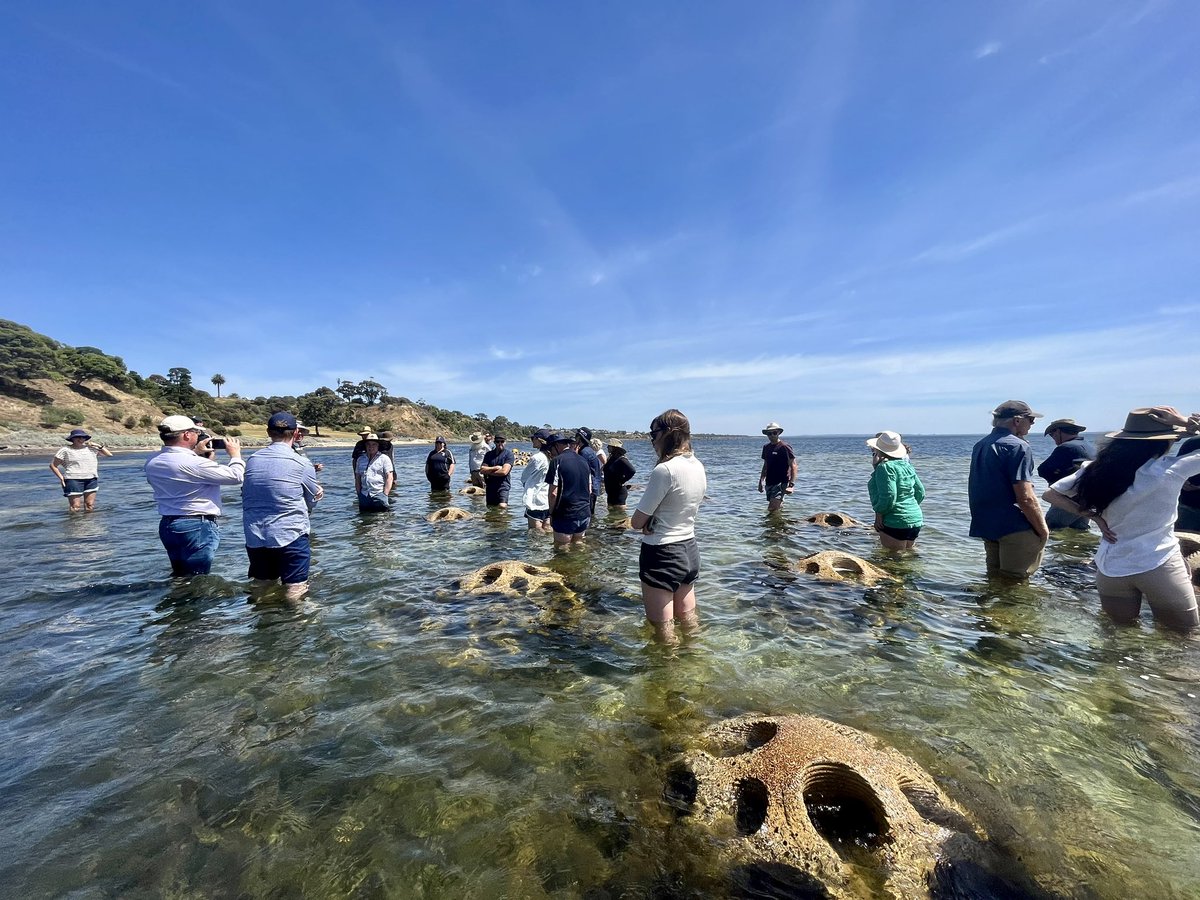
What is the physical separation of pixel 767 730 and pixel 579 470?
5776 millimetres

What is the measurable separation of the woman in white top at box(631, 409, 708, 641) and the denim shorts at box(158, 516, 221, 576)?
19.7 ft

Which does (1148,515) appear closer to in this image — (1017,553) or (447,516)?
(1017,553)

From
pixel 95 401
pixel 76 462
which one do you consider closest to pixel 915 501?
pixel 76 462

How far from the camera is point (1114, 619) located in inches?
210

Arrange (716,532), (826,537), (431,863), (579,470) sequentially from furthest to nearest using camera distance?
(716,532) < (826,537) < (579,470) < (431,863)

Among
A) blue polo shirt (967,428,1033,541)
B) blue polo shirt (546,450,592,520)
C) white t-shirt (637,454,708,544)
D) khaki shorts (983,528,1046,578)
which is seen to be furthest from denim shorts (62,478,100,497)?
khaki shorts (983,528,1046,578)

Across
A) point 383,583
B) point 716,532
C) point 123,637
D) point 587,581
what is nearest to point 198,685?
point 123,637

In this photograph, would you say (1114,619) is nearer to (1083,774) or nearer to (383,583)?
(1083,774)

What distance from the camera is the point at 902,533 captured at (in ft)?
28.1

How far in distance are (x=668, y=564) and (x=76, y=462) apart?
19.0m

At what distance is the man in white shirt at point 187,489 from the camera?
6273 millimetres

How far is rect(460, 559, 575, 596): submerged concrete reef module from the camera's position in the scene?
299 inches

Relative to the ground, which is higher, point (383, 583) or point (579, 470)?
point (579, 470)

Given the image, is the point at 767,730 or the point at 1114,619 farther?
the point at 1114,619
